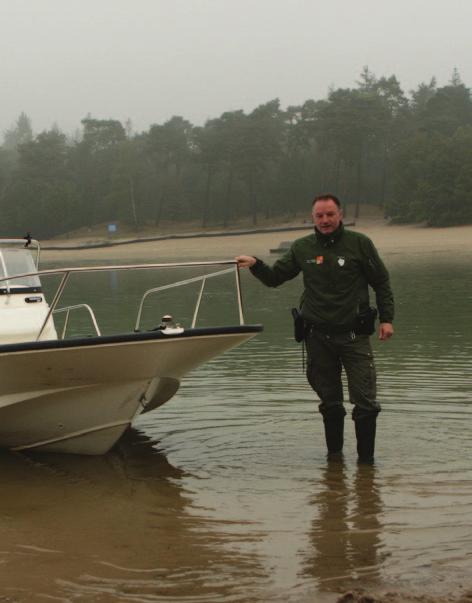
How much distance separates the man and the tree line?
2495 inches

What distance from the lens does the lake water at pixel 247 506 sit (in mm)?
5082

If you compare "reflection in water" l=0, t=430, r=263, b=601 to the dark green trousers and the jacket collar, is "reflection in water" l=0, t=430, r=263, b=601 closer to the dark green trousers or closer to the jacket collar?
the dark green trousers

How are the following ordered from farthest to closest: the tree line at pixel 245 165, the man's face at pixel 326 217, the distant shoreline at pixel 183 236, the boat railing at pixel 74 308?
the tree line at pixel 245 165 < the distant shoreline at pixel 183 236 < the boat railing at pixel 74 308 < the man's face at pixel 326 217

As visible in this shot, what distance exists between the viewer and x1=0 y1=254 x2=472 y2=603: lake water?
5.08 metres

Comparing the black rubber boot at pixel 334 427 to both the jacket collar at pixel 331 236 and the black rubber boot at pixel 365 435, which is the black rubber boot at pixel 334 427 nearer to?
the black rubber boot at pixel 365 435

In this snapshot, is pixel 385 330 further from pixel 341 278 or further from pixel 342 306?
pixel 341 278

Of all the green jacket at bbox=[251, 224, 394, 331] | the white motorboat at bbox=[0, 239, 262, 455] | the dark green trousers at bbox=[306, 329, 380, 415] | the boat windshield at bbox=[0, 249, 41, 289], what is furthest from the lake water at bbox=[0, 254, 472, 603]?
the boat windshield at bbox=[0, 249, 41, 289]

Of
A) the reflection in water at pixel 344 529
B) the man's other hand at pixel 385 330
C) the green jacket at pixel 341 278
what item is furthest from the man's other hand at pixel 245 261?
the reflection in water at pixel 344 529

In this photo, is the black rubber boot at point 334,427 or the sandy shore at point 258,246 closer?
the black rubber boot at point 334,427

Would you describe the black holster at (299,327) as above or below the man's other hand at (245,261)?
Answer: below

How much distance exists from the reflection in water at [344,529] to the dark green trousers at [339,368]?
513mm

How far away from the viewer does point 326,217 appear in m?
7.19

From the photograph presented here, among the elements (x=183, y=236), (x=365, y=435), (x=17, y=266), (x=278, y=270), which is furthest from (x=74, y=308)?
(x=183, y=236)

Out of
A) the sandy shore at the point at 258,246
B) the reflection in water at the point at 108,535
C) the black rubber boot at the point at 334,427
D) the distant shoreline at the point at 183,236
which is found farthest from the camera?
the distant shoreline at the point at 183,236
